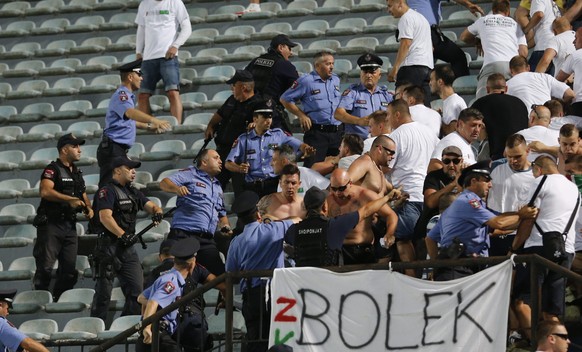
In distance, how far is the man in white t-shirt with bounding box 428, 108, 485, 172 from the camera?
491 inches

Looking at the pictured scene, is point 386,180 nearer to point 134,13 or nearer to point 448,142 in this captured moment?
point 448,142

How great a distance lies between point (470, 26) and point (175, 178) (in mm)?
3897

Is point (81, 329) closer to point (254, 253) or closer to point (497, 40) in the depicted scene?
point (254, 253)

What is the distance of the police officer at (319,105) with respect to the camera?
1438 centimetres

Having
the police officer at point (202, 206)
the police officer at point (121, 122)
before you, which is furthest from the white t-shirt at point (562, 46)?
the police officer at point (121, 122)

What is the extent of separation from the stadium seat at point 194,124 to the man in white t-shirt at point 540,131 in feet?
14.5

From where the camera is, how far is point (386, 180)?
12672 millimetres

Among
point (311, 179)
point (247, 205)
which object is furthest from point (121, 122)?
point (247, 205)

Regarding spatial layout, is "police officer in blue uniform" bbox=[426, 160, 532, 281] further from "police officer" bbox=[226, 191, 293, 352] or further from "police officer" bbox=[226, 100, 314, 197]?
"police officer" bbox=[226, 100, 314, 197]

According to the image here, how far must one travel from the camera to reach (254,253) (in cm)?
1145

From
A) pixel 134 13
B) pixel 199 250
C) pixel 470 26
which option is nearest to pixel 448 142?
pixel 199 250

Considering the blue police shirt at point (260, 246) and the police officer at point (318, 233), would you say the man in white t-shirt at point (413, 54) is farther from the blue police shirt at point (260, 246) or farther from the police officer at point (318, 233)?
the police officer at point (318, 233)

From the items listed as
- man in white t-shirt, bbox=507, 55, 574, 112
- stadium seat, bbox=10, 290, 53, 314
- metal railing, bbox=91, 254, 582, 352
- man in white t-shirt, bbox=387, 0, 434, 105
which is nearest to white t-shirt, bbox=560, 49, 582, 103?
man in white t-shirt, bbox=507, 55, 574, 112

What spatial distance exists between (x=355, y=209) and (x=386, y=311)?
59.8 inches
